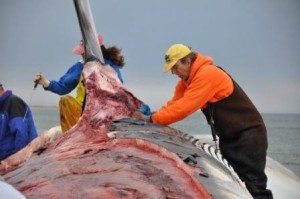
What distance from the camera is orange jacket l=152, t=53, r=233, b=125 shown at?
618 centimetres

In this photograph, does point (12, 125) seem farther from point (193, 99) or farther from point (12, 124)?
point (193, 99)

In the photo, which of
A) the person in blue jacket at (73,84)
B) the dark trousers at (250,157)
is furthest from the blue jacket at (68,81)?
the dark trousers at (250,157)

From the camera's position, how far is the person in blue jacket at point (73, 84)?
8.34 meters

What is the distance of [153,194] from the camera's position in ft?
11.8

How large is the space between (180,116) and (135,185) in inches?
102

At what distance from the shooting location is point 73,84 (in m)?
8.95

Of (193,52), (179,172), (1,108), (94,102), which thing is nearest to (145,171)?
(179,172)

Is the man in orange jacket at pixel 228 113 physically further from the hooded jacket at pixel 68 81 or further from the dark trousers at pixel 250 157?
the hooded jacket at pixel 68 81

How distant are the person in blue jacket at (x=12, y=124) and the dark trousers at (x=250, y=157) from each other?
298cm

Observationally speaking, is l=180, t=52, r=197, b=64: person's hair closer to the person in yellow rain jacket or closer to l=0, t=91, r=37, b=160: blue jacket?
the person in yellow rain jacket

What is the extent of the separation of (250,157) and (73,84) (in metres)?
3.31

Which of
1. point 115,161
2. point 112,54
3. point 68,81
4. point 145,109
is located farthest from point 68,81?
point 115,161

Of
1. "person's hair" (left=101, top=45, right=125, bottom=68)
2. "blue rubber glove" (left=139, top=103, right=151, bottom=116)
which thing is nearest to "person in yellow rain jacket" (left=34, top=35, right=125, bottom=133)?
"person's hair" (left=101, top=45, right=125, bottom=68)

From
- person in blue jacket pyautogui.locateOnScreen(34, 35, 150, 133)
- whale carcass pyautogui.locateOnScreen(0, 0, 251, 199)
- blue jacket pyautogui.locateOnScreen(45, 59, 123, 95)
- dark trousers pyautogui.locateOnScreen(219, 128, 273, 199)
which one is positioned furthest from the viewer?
blue jacket pyautogui.locateOnScreen(45, 59, 123, 95)
